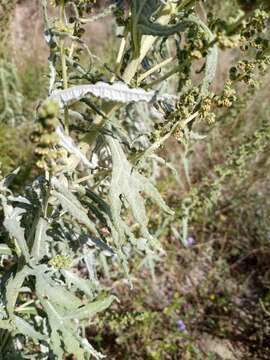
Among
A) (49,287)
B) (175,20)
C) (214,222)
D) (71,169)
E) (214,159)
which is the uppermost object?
(175,20)

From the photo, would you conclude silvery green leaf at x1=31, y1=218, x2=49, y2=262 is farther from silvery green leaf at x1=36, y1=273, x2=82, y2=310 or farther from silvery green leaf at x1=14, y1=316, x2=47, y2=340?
silvery green leaf at x1=14, y1=316, x2=47, y2=340

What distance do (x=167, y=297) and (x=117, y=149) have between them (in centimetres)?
241

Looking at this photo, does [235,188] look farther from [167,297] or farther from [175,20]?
[175,20]

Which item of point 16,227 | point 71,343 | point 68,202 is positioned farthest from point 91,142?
point 71,343

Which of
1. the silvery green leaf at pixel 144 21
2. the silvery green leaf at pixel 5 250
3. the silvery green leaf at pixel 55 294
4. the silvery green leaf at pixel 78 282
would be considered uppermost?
the silvery green leaf at pixel 144 21

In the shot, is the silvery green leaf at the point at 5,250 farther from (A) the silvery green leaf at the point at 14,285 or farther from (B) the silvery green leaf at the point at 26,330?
(B) the silvery green leaf at the point at 26,330

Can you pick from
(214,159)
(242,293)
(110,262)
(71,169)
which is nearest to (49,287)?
(71,169)

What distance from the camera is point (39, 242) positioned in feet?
5.63

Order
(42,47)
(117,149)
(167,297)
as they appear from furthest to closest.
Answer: (42,47)
(167,297)
(117,149)

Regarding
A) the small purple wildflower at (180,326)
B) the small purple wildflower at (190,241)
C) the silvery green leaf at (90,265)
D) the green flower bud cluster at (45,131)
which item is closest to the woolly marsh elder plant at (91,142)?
the green flower bud cluster at (45,131)

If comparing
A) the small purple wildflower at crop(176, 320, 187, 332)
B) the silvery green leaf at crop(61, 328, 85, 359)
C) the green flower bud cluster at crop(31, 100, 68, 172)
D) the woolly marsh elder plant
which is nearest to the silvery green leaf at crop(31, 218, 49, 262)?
the woolly marsh elder plant

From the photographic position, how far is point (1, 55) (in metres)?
4.19

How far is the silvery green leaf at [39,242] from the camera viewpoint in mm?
1712

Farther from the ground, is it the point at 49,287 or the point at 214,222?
the point at 49,287
